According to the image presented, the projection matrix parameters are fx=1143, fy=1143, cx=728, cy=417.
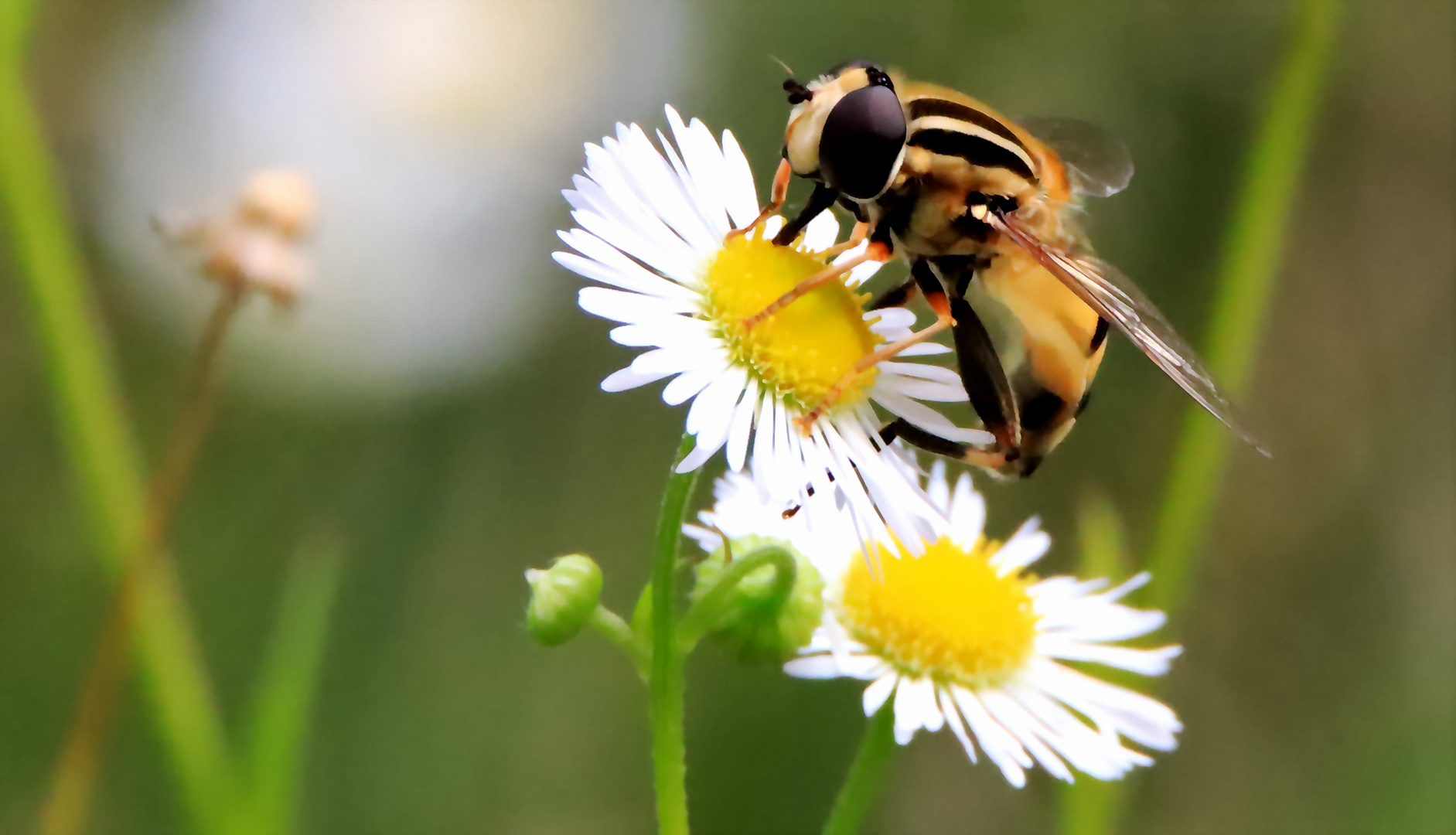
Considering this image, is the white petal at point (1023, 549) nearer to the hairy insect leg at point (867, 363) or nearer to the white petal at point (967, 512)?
the white petal at point (967, 512)

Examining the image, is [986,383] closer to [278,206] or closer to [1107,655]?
[1107,655]

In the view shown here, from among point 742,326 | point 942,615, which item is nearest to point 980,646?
point 942,615

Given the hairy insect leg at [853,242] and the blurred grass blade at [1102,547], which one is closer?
the hairy insect leg at [853,242]

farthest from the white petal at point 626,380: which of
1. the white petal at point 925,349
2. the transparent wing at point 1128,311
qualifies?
the transparent wing at point 1128,311

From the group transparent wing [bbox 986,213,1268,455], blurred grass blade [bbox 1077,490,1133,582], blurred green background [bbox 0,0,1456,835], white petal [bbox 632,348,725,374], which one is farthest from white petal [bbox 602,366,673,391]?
blurred green background [bbox 0,0,1456,835]

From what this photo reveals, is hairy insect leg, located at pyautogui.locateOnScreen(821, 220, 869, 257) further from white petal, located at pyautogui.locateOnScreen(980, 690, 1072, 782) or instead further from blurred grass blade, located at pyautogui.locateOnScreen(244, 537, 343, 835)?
blurred grass blade, located at pyautogui.locateOnScreen(244, 537, 343, 835)

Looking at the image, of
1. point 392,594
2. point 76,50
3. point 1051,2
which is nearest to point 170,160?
point 76,50
